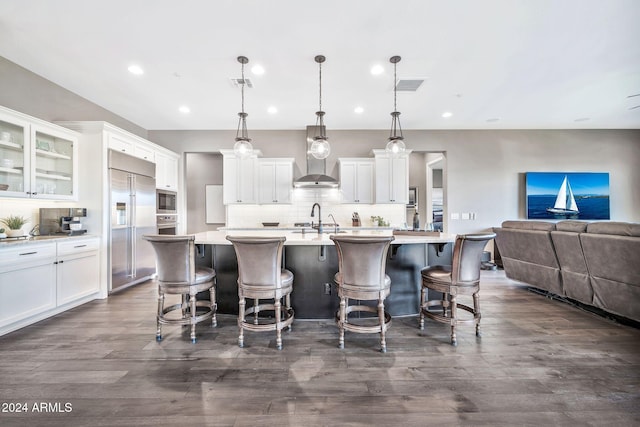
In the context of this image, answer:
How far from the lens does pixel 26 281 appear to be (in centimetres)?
267

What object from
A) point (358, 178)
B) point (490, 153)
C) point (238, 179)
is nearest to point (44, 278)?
point (238, 179)

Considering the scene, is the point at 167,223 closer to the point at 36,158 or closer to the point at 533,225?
the point at 36,158

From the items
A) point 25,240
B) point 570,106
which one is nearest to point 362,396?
point 25,240

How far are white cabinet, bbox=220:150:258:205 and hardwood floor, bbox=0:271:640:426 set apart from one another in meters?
2.91

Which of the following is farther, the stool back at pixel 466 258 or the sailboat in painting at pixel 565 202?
the sailboat in painting at pixel 565 202

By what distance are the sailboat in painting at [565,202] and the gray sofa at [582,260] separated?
9.44ft

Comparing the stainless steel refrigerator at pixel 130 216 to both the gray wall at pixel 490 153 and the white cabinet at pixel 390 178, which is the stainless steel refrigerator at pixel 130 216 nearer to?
the gray wall at pixel 490 153

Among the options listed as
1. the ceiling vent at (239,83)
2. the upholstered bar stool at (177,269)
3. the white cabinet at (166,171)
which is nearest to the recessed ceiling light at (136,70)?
the ceiling vent at (239,83)

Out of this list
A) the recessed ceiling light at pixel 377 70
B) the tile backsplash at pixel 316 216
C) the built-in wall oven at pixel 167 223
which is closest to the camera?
the recessed ceiling light at pixel 377 70

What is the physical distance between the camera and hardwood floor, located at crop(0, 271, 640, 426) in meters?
1.56

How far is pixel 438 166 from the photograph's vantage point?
297 inches

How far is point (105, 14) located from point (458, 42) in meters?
3.38

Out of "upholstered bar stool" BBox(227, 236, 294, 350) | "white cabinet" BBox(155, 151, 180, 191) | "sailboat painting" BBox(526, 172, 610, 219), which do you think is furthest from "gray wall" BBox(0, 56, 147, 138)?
"sailboat painting" BBox(526, 172, 610, 219)

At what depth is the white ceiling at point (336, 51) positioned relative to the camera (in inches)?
91.3
